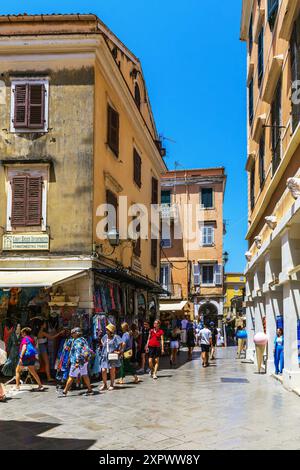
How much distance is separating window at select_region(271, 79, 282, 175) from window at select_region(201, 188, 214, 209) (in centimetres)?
2697

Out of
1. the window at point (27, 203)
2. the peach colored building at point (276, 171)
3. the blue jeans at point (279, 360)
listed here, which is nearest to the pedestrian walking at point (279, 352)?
the blue jeans at point (279, 360)

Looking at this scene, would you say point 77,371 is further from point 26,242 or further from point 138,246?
point 138,246

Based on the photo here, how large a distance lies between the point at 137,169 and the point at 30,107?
24.3ft

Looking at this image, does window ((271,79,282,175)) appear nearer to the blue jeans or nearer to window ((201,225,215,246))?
the blue jeans

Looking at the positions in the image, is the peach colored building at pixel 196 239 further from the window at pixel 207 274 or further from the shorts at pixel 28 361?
the shorts at pixel 28 361

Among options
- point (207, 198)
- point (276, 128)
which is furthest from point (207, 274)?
point (276, 128)

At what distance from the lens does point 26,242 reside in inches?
644

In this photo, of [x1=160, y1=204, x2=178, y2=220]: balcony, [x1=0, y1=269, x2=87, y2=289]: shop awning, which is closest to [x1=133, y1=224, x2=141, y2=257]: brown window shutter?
[x1=0, y1=269, x2=87, y2=289]: shop awning

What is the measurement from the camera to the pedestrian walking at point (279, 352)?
50.6 feet

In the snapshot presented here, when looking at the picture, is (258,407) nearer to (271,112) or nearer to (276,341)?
(276,341)

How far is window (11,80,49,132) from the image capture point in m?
16.8

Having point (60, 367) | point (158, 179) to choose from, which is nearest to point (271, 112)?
point (60, 367)

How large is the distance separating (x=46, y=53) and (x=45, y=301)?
7435 millimetres

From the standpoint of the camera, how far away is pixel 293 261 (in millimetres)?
13055
